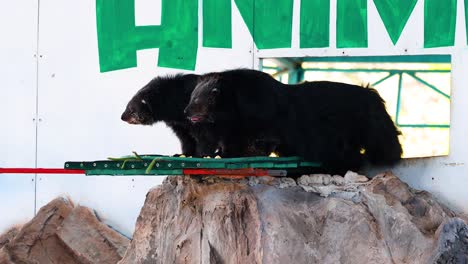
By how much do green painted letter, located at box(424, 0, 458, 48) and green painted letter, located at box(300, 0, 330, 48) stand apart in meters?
0.73

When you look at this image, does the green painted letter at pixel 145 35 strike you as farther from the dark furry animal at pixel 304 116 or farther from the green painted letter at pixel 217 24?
the dark furry animal at pixel 304 116

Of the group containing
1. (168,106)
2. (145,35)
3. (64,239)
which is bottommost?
(64,239)

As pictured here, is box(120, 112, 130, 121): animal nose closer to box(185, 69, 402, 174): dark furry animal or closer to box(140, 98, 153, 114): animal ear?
box(140, 98, 153, 114): animal ear

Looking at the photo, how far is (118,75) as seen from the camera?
816 cm

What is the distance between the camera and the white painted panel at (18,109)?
841 cm

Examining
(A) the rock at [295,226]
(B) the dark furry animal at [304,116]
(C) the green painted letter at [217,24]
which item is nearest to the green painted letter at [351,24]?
(B) the dark furry animal at [304,116]

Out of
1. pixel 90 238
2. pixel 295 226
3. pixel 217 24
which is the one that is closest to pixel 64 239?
pixel 90 238

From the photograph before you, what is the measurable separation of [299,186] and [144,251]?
107cm

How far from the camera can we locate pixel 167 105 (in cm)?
732

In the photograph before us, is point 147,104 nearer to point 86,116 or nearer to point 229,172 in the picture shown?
point 86,116

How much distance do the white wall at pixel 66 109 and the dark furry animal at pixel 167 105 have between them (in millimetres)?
498

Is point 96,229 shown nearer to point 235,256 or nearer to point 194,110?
point 194,110

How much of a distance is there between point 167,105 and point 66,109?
53.2 inches

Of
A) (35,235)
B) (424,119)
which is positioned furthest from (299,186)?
(35,235)
